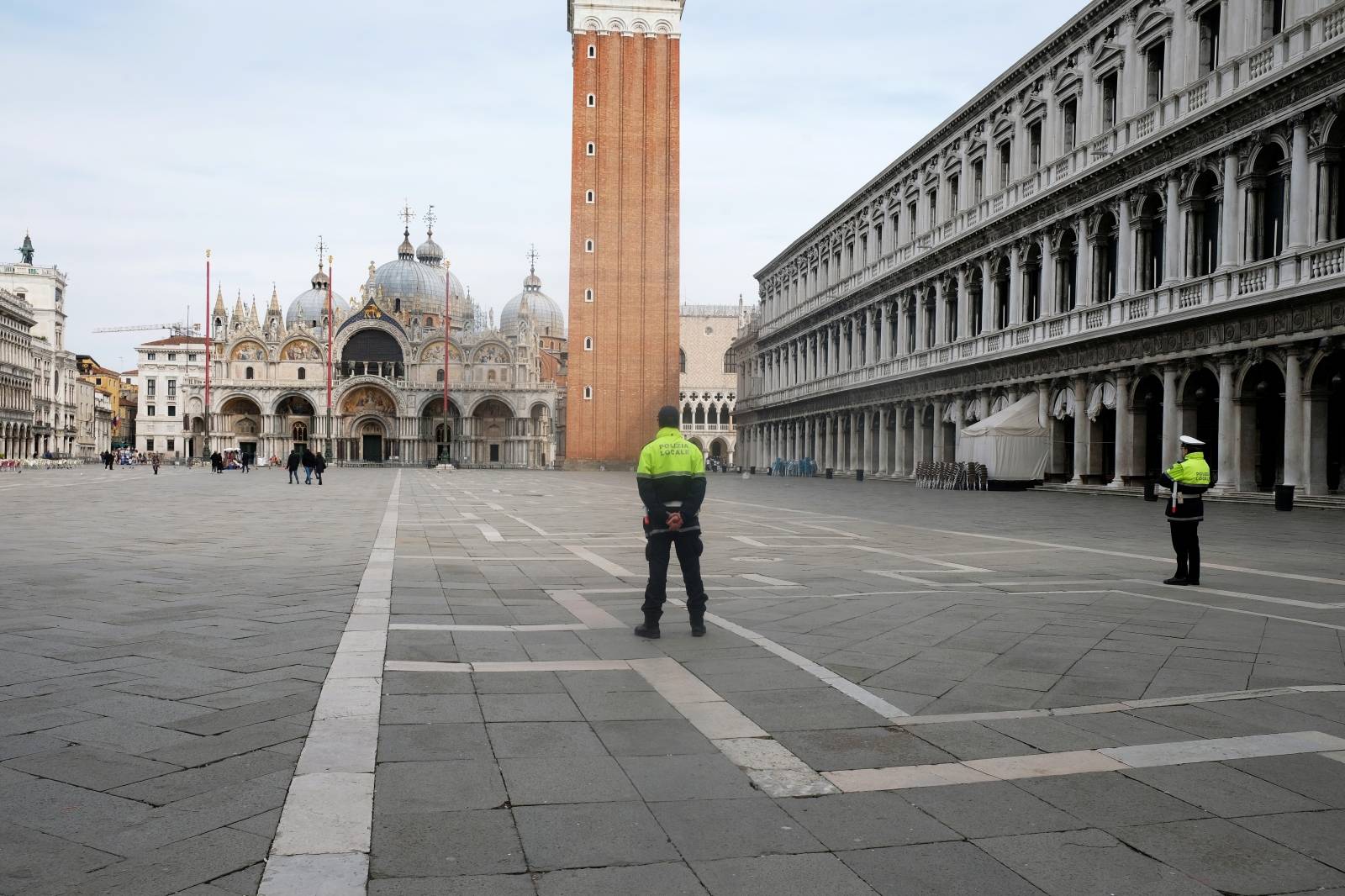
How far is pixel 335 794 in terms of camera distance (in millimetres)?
3547

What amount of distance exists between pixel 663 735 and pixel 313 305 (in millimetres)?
105806

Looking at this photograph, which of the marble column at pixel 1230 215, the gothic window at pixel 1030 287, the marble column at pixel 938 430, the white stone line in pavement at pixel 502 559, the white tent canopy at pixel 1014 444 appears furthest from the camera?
the marble column at pixel 938 430

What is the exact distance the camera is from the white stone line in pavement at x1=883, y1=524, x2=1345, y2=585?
388 inches

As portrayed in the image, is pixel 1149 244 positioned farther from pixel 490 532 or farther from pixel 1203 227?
pixel 490 532

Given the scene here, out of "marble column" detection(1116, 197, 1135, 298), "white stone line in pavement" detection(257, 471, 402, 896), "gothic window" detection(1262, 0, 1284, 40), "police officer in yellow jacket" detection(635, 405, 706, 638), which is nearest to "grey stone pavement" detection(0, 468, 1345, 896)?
"white stone line in pavement" detection(257, 471, 402, 896)

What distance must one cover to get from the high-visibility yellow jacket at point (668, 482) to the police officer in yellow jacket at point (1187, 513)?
4671 millimetres

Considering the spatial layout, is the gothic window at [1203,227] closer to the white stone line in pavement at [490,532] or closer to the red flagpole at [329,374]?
the white stone line in pavement at [490,532]

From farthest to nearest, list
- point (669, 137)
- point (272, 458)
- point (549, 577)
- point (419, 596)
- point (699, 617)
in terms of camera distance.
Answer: point (272, 458) < point (669, 137) < point (549, 577) < point (419, 596) < point (699, 617)

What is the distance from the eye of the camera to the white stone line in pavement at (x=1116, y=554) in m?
9.85

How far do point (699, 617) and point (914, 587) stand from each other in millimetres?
2961

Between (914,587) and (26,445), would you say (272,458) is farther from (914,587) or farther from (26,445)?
(914,587)

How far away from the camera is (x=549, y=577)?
9.67 metres

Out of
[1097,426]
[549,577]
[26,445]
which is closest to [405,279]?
[26,445]

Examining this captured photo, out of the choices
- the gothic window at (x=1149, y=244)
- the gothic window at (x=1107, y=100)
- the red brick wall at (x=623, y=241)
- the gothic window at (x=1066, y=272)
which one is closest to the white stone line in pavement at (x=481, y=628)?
the gothic window at (x=1149, y=244)
